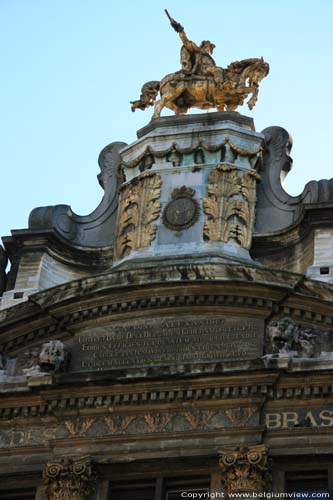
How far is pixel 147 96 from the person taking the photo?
26984mm

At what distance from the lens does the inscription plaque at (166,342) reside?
23016mm

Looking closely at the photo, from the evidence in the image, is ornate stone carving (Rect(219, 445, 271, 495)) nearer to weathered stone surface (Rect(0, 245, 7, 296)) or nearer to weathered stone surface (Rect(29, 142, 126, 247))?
weathered stone surface (Rect(29, 142, 126, 247))

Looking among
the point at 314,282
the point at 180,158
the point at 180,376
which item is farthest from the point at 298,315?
the point at 180,158

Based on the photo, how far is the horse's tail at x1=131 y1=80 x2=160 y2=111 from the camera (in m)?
27.0

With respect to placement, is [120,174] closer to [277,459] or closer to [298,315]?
[298,315]

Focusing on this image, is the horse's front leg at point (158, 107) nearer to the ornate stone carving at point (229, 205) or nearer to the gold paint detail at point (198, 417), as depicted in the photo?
the ornate stone carving at point (229, 205)

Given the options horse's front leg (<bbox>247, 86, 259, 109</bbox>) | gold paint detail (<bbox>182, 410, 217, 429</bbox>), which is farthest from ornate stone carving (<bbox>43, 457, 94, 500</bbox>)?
horse's front leg (<bbox>247, 86, 259, 109</bbox>)

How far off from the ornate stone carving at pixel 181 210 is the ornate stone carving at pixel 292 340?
2.75 meters

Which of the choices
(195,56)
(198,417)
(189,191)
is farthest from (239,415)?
(195,56)

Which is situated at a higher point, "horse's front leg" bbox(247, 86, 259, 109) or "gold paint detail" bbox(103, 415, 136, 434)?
"horse's front leg" bbox(247, 86, 259, 109)

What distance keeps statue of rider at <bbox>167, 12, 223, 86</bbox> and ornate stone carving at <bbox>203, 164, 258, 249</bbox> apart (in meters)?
2.32

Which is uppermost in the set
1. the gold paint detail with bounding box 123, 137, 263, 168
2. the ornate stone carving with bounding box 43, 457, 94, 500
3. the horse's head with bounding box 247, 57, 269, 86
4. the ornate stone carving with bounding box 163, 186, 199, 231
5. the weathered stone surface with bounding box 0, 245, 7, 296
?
the horse's head with bounding box 247, 57, 269, 86

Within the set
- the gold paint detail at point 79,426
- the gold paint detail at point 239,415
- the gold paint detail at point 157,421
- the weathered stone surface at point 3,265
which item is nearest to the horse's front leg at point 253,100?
the weathered stone surface at point 3,265

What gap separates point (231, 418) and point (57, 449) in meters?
2.61
